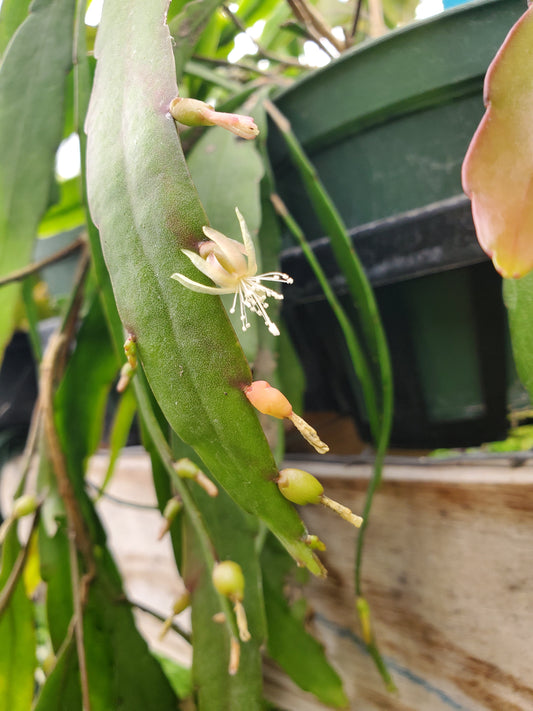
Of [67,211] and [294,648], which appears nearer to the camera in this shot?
[294,648]

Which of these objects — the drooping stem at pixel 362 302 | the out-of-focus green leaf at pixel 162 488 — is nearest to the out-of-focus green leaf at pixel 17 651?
the out-of-focus green leaf at pixel 162 488

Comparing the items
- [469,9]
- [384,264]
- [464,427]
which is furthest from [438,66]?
[464,427]

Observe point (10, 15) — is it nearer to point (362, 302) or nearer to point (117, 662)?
point (362, 302)

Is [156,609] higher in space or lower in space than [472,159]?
lower

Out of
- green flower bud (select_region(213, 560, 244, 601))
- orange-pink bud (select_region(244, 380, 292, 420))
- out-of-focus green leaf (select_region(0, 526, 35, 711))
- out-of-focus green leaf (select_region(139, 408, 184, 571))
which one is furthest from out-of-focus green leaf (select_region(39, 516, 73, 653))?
orange-pink bud (select_region(244, 380, 292, 420))

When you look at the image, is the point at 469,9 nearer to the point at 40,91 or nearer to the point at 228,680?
the point at 40,91

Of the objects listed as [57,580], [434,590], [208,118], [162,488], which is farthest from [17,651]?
[208,118]

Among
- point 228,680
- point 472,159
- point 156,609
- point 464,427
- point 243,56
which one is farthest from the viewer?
point 156,609
